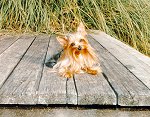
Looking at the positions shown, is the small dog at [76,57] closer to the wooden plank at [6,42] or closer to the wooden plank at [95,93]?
the wooden plank at [95,93]

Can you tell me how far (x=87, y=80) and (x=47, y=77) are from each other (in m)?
0.25

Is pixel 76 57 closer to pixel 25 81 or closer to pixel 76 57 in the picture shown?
pixel 76 57

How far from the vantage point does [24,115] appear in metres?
2.08

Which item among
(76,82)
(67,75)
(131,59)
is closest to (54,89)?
(76,82)

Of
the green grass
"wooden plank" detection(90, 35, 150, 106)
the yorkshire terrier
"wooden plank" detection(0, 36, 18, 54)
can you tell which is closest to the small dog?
the yorkshire terrier

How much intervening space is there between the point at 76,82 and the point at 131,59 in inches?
34.2

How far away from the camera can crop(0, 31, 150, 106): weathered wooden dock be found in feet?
6.66

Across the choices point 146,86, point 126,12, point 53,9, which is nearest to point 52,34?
point 53,9

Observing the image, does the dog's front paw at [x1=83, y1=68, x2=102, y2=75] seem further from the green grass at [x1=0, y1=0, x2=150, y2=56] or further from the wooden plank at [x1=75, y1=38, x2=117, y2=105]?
the green grass at [x1=0, y1=0, x2=150, y2=56]

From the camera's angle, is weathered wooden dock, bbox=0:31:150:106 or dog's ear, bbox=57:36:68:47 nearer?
weathered wooden dock, bbox=0:31:150:106

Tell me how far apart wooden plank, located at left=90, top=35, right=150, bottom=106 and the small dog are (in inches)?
5.0

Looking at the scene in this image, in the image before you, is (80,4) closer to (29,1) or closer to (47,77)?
(29,1)

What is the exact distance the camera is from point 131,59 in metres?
3.04

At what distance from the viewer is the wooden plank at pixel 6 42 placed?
3.66 m
